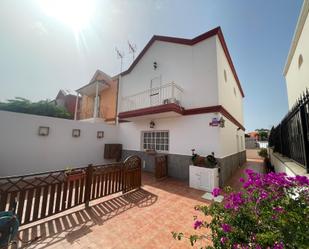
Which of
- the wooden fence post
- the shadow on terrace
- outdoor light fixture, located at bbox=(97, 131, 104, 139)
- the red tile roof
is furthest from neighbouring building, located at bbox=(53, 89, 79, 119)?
the shadow on terrace

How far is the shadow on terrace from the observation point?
291 centimetres

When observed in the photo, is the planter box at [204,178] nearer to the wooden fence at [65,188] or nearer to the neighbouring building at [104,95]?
the wooden fence at [65,188]

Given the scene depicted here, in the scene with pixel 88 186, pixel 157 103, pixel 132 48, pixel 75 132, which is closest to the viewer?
pixel 88 186

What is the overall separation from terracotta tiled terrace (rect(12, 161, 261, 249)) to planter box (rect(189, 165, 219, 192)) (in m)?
0.94

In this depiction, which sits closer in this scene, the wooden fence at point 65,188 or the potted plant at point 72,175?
the wooden fence at point 65,188

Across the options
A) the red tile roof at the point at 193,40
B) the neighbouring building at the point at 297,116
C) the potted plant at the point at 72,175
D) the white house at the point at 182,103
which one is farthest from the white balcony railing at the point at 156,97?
the potted plant at the point at 72,175

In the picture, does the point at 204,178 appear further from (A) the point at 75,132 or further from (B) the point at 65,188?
(A) the point at 75,132

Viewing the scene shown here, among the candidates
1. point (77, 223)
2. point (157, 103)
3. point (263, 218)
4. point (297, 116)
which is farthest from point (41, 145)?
point (297, 116)

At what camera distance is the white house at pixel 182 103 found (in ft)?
22.4

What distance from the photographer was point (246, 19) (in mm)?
7355

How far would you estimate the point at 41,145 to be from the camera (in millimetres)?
7262

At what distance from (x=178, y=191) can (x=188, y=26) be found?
932 cm

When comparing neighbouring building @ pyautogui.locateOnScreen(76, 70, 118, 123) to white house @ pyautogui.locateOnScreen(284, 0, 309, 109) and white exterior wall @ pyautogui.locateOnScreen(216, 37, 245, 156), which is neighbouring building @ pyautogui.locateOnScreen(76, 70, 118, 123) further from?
white house @ pyautogui.locateOnScreen(284, 0, 309, 109)

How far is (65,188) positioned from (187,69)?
777 centimetres
